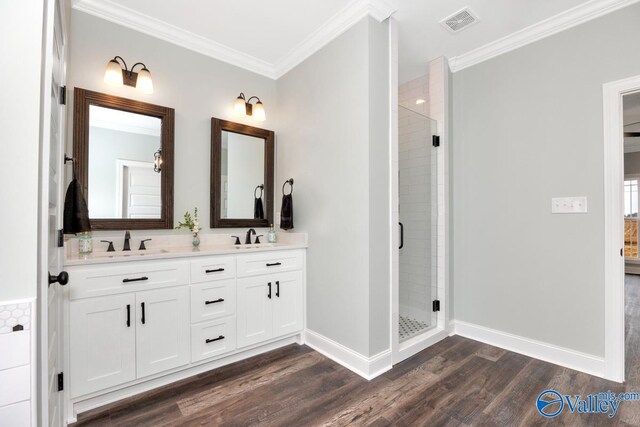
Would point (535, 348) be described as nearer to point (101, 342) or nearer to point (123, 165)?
point (101, 342)

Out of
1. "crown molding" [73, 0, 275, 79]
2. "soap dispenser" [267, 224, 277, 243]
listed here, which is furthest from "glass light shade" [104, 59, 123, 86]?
"soap dispenser" [267, 224, 277, 243]

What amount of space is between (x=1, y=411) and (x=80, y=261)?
980 millimetres

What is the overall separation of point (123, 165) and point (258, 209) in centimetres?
121

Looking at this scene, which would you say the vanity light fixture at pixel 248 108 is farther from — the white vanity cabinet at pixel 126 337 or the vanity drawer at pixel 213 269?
the white vanity cabinet at pixel 126 337

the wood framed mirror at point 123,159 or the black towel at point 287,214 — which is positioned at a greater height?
the wood framed mirror at point 123,159

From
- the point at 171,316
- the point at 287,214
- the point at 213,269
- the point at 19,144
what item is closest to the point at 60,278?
the point at 19,144

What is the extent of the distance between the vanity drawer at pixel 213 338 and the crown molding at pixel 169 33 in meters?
2.35

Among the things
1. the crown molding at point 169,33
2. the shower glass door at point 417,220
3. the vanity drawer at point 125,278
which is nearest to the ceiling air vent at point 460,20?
the shower glass door at point 417,220

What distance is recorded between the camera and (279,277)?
264cm

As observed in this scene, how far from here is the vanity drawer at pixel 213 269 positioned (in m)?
2.18

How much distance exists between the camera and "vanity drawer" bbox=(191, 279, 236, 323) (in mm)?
2174

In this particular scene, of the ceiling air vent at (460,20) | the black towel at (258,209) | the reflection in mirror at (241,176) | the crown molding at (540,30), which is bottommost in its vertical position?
the black towel at (258,209)

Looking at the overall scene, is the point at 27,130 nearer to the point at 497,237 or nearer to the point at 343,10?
the point at 343,10

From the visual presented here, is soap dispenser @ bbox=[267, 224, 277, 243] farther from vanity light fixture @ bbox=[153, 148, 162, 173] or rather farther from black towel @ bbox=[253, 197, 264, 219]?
vanity light fixture @ bbox=[153, 148, 162, 173]
